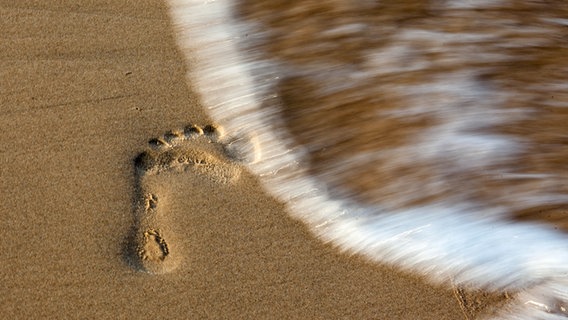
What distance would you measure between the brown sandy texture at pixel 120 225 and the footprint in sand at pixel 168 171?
1.1 inches

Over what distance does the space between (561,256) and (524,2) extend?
1342mm

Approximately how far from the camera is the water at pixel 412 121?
2.47m

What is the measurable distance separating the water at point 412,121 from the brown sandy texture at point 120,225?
12 cm

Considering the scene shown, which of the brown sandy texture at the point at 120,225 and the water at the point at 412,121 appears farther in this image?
the water at the point at 412,121

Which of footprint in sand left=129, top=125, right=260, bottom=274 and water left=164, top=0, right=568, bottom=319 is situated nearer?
footprint in sand left=129, top=125, right=260, bottom=274

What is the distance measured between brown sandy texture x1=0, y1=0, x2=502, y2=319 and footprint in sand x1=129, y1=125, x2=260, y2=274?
0.03 meters

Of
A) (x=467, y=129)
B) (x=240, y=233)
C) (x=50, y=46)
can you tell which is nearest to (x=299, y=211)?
(x=240, y=233)

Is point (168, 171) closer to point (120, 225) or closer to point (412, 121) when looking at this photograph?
point (120, 225)

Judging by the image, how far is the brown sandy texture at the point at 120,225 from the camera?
7.29 feet

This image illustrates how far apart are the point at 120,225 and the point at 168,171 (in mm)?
269

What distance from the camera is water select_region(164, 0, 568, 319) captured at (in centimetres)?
247

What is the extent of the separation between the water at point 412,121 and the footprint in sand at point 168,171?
0.25ft

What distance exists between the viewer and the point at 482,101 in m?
2.87

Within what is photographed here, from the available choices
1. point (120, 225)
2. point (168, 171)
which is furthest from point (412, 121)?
point (120, 225)
